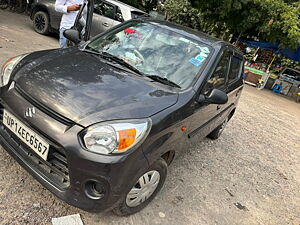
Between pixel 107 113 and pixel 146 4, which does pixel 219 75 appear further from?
pixel 146 4

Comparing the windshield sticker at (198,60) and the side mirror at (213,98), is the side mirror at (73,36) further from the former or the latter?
the side mirror at (213,98)

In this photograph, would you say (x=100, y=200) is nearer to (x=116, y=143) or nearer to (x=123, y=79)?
(x=116, y=143)

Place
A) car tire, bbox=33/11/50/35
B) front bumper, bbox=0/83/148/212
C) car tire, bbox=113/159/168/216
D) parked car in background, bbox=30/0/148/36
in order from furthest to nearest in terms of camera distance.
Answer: car tire, bbox=33/11/50/35, parked car in background, bbox=30/0/148/36, car tire, bbox=113/159/168/216, front bumper, bbox=0/83/148/212

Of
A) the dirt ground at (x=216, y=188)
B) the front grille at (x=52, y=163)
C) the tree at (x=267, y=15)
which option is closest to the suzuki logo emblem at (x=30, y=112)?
the front grille at (x=52, y=163)

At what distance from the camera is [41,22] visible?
8.34 metres

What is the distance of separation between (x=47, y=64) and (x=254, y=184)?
3.16 meters

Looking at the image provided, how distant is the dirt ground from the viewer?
7.13ft

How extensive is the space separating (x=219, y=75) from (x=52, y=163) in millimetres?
2195

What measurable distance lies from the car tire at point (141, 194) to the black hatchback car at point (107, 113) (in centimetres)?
1

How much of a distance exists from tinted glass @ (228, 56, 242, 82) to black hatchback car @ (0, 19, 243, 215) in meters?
0.80

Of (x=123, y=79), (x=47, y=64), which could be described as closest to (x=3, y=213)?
(x=47, y=64)

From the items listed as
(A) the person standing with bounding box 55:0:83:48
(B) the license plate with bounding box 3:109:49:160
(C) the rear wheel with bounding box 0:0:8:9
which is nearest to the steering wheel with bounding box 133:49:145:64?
(B) the license plate with bounding box 3:109:49:160

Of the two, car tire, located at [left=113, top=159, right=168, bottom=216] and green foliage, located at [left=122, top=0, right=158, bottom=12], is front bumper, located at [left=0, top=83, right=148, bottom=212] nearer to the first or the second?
car tire, located at [left=113, top=159, right=168, bottom=216]

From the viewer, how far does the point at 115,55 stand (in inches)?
110
